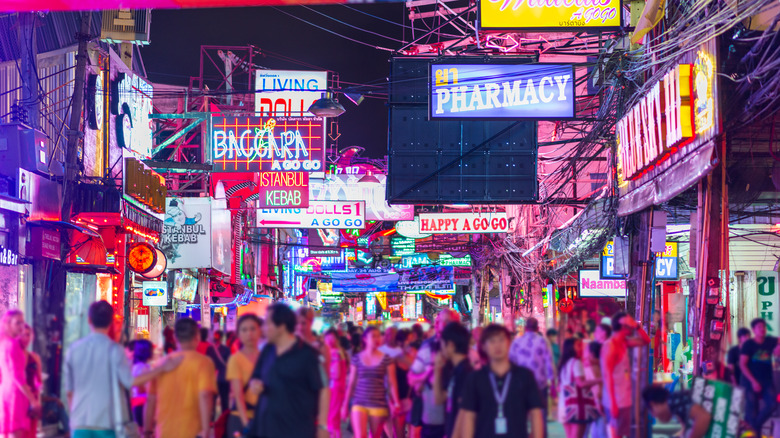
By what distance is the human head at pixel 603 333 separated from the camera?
10.7 meters

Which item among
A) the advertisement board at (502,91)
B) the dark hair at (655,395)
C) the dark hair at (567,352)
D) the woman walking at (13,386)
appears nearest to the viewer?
the dark hair at (655,395)

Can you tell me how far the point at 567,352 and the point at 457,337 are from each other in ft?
7.54

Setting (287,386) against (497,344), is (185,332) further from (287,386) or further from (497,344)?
(497,344)

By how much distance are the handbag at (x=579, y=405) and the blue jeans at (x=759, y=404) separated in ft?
6.57

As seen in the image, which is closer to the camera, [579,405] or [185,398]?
[185,398]

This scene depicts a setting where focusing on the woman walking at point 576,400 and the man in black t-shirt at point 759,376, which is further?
the man in black t-shirt at point 759,376

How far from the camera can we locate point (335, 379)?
A: 1227cm

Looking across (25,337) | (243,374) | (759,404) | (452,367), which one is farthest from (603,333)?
(25,337)

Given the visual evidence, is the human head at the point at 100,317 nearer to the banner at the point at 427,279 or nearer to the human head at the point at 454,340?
the human head at the point at 454,340

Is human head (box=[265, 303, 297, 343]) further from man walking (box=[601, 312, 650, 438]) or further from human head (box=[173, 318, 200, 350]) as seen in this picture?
man walking (box=[601, 312, 650, 438])

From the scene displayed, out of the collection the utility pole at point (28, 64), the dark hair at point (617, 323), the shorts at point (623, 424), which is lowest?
the shorts at point (623, 424)

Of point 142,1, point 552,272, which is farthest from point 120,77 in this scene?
point 142,1

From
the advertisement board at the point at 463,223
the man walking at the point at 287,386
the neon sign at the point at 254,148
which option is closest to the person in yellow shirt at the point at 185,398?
the man walking at the point at 287,386

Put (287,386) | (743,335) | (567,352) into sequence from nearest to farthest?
(287,386), (567,352), (743,335)
